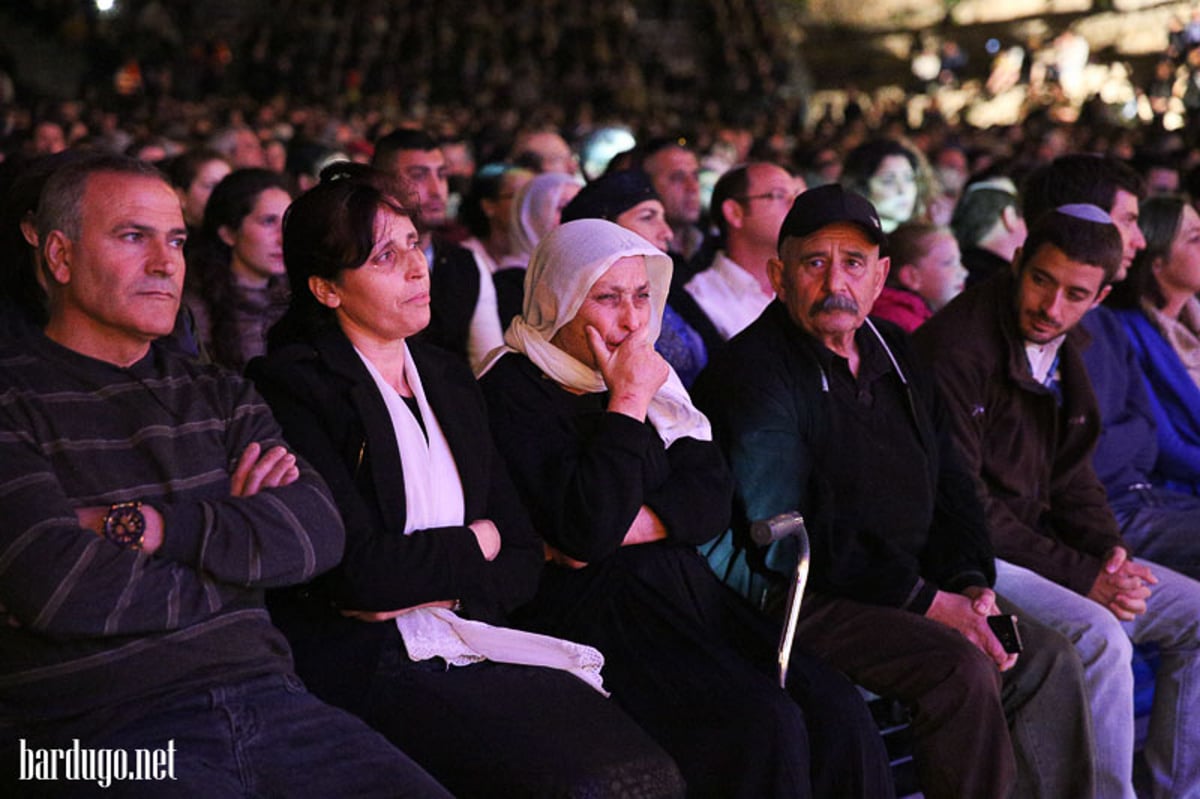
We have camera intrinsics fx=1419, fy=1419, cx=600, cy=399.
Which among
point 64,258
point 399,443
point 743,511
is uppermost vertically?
point 64,258

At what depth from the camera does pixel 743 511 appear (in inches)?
129

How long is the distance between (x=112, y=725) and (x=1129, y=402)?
11.1 ft

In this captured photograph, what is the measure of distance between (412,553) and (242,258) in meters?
2.30

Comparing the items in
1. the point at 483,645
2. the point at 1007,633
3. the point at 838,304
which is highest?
the point at 838,304

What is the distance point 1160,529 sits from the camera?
4262 millimetres

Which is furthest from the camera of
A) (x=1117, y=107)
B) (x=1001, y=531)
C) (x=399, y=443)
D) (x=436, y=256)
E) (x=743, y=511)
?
(x=1117, y=107)

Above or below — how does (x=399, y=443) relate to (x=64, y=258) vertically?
below

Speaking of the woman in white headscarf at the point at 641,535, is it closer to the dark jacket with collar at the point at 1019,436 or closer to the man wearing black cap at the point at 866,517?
the man wearing black cap at the point at 866,517

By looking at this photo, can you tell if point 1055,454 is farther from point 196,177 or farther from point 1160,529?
point 196,177

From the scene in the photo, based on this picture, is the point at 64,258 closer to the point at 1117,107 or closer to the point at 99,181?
the point at 99,181

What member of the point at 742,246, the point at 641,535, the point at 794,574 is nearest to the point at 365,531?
the point at 641,535

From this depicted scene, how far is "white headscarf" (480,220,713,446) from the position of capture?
305 centimetres

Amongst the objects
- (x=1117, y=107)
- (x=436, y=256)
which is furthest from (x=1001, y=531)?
(x=1117, y=107)

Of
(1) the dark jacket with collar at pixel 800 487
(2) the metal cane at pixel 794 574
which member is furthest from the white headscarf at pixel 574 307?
(2) the metal cane at pixel 794 574
